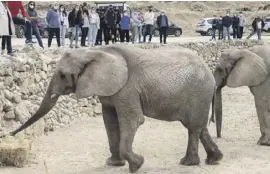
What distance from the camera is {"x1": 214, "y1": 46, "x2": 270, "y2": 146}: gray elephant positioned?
11.4 m

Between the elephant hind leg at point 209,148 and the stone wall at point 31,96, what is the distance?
4.90 ft

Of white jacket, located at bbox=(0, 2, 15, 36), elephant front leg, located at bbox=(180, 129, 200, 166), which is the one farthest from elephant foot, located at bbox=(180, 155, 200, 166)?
white jacket, located at bbox=(0, 2, 15, 36)

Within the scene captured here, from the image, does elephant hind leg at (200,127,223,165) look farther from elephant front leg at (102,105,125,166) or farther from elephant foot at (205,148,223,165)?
elephant front leg at (102,105,125,166)

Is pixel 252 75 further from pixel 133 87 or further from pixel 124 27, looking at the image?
pixel 124 27

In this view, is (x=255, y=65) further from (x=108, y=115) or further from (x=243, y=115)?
(x=243, y=115)

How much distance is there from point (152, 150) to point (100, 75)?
3.22m

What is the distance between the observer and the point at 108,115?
927 centimetres

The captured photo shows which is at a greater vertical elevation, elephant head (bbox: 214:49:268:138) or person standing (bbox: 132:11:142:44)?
elephant head (bbox: 214:49:268:138)

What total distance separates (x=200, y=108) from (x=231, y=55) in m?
2.56

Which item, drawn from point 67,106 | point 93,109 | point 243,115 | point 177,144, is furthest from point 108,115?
point 243,115

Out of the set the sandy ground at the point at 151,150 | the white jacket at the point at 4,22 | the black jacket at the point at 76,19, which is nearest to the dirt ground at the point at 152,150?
the sandy ground at the point at 151,150

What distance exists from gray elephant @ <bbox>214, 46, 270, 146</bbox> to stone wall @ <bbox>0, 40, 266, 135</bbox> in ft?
4.16

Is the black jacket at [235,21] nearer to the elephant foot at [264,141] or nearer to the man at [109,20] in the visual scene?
the man at [109,20]

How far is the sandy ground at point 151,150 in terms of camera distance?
31.7ft
